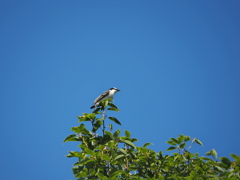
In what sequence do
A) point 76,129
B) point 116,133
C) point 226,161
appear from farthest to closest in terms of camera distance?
point 226,161
point 116,133
point 76,129

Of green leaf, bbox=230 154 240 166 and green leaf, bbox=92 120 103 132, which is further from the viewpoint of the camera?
green leaf, bbox=92 120 103 132

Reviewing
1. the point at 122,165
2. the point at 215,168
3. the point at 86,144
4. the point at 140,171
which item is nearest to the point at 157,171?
the point at 140,171

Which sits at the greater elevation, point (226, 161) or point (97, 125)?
point (97, 125)

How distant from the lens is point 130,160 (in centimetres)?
804

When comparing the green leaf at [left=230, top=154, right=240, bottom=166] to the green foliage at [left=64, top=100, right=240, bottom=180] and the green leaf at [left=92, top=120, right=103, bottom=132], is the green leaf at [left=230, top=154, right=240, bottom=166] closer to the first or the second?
the green foliage at [left=64, top=100, right=240, bottom=180]

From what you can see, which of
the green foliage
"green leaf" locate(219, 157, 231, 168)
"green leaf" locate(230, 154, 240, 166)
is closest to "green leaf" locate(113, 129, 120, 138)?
the green foliage

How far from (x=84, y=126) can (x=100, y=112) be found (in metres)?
0.63

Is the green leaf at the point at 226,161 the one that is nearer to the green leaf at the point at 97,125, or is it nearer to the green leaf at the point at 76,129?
the green leaf at the point at 97,125

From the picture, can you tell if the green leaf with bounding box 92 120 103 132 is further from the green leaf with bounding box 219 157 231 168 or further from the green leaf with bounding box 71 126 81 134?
the green leaf with bounding box 219 157 231 168

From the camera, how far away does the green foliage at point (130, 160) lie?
692cm

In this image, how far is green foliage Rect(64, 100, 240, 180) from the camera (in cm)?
692

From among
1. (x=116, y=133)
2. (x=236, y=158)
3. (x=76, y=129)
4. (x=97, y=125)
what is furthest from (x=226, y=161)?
(x=76, y=129)

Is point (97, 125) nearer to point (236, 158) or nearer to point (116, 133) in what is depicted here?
point (116, 133)

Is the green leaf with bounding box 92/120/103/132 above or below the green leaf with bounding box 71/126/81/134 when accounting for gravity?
above
